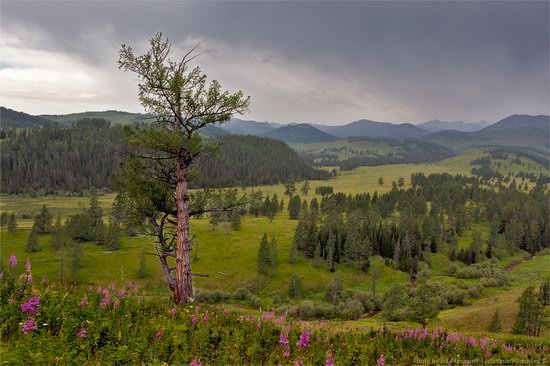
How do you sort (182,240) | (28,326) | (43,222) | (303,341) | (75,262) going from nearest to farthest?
(28,326), (303,341), (182,240), (75,262), (43,222)

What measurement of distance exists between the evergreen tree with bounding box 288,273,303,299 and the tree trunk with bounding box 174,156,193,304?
88.3 m

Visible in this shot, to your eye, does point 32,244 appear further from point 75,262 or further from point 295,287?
point 295,287

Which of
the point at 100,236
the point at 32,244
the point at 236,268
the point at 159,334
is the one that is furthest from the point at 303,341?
the point at 100,236

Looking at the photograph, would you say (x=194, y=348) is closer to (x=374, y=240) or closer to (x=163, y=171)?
(x=163, y=171)

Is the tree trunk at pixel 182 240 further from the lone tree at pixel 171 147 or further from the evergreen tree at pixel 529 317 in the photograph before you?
the evergreen tree at pixel 529 317

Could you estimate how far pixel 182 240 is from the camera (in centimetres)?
1925

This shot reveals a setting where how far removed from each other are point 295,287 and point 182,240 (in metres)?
89.8

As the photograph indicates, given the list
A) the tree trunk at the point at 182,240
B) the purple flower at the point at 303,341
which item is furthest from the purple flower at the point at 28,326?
the tree trunk at the point at 182,240

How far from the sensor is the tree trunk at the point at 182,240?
18656mm

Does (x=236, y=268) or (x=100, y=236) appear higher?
(x=100, y=236)

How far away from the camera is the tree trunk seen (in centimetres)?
1866

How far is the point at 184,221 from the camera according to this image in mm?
19359

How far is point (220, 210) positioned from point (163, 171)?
3.97 meters

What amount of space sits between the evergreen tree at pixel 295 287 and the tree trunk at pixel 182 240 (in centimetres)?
8825
